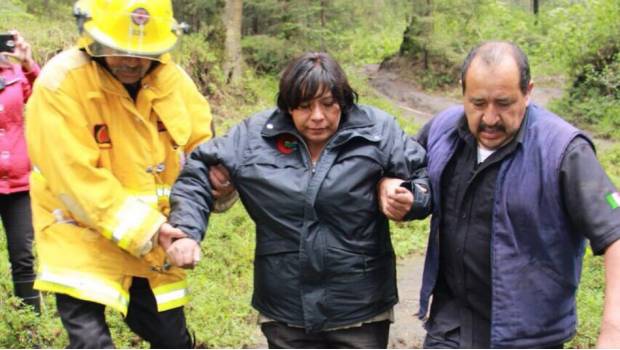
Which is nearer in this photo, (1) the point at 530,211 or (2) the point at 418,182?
(1) the point at 530,211

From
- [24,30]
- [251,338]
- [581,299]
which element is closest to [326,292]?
[251,338]

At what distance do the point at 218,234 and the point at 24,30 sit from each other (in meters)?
5.04

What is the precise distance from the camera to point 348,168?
9.72 ft

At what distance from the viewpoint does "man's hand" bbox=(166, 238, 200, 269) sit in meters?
2.82

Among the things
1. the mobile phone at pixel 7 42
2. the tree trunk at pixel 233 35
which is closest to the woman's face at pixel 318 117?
the mobile phone at pixel 7 42

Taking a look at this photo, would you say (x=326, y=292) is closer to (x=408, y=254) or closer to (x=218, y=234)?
(x=218, y=234)

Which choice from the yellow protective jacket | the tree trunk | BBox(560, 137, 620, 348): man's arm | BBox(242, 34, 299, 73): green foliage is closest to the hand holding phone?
the yellow protective jacket

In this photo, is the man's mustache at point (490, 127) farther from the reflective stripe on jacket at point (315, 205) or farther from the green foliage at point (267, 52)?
the green foliage at point (267, 52)

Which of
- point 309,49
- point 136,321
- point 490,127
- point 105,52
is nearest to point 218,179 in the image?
point 105,52

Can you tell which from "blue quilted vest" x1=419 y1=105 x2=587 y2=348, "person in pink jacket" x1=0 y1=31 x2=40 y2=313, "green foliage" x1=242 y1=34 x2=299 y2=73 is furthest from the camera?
"green foliage" x1=242 y1=34 x2=299 y2=73

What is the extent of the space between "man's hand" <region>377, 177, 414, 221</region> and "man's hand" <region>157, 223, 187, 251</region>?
31.7 inches

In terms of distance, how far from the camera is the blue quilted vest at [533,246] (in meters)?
2.66

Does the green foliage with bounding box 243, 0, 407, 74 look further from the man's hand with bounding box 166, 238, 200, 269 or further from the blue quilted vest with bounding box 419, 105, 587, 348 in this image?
the blue quilted vest with bounding box 419, 105, 587, 348

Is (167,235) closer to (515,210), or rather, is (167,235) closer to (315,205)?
(315,205)
